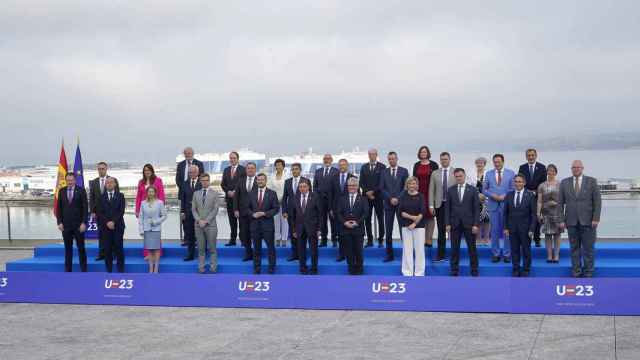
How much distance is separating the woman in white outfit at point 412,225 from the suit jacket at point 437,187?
0.56 metres

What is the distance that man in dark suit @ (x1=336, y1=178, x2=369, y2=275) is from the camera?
10.6 metres

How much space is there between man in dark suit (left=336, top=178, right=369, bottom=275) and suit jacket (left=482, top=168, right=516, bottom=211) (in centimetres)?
187

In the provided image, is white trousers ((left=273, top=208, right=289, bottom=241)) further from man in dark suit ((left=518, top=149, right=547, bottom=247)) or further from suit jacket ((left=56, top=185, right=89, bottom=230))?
man in dark suit ((left=518, top=149, right=547, bottom=247))

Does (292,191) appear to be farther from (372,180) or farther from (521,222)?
(521,222)

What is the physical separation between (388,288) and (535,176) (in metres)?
3.19

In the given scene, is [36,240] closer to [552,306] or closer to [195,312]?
[195,312]

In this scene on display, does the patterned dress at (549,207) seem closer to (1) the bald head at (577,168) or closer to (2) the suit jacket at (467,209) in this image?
(1) the bald head at (577,168)

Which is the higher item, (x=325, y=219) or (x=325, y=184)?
(x=325, y=184)

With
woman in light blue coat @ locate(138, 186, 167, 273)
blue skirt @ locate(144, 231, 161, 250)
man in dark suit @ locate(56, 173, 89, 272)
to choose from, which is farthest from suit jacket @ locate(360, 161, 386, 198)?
man in dark suit @ locate(56, 173, 89, 272)

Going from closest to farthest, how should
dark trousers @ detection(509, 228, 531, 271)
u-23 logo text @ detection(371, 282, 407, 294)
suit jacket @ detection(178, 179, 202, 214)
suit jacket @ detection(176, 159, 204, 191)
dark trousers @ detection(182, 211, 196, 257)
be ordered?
u-23 logo text @ detection(371, 282, 407, 294), dark trousers @ detection(509, 228, 531, 271), suit jacket @ detection(178, 179, 202, 214), dark trousers @ detection(182, 211, 196, 257), suit jacket @ detection(176, 159, 204, 191)

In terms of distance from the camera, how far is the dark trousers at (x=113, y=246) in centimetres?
1150

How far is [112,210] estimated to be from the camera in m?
11.5

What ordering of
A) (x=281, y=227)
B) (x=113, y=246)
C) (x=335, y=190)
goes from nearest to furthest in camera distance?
1. (x=335, y=190)
2. (x=113, y=246)
3. (x=281, y=227)

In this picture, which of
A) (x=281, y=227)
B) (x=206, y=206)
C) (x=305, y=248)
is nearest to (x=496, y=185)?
(x=305, y=248)
